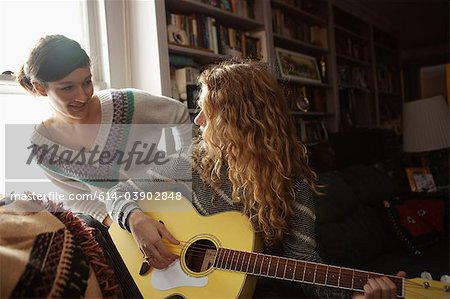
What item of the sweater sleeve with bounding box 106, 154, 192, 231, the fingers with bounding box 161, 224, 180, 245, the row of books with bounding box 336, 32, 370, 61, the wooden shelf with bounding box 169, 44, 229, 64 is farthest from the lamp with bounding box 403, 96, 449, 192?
the fingers with bounding box 161, 224, 180, 245

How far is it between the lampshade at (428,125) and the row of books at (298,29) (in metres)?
1.00

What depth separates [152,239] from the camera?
1.14 m

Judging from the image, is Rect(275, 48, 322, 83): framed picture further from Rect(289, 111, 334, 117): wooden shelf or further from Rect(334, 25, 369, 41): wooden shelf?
Rect(334, 25, 369, 41): wooden shelf

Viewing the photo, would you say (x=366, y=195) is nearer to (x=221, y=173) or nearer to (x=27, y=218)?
(x=221, y=173)

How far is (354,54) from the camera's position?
13.1ft

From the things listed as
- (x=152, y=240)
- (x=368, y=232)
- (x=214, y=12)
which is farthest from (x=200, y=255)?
(x=214, y=12)

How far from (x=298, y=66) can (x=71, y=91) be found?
211 centimetres

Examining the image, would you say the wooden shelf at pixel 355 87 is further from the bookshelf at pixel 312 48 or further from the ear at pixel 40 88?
the ear at pixel 40 88

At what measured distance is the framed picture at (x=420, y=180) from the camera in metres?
2.76

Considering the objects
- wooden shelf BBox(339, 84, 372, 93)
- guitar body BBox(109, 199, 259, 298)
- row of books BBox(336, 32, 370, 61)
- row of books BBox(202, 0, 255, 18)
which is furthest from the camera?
row of books BBox(336, 32, 370, 61)

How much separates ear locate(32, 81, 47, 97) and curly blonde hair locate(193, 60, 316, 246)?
0.55 meters

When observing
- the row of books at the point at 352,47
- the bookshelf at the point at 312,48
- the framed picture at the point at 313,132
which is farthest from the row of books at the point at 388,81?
the framed picture at the point at 313,132

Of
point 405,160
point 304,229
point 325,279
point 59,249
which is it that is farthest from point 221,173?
point 405,160

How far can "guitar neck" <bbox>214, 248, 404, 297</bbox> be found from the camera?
3.22ft
